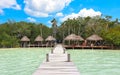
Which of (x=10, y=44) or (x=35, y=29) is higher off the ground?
(x=35, y=29)

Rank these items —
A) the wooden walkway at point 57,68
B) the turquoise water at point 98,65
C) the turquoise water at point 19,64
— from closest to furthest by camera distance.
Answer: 1. the wooden walkway at point 57,68
2. the turquoise water at point 98,65
3. the turquoise water at point 19,64

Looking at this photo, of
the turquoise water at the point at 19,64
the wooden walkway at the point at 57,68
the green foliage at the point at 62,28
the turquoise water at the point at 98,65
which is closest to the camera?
the wooden walkway at the point at 57,68

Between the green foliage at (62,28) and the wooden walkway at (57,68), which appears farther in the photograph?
the green foliage at (62,28)

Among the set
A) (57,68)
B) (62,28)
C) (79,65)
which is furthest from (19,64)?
(62,28)

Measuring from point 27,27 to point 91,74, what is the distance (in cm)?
4160

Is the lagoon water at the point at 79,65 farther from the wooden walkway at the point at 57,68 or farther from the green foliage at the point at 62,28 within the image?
the green foliage at the point at 62,28

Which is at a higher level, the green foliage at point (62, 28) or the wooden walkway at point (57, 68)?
the green foliage at point (62, 28)

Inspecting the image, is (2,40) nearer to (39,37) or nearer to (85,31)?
(39,37)

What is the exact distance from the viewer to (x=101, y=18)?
1954 inches

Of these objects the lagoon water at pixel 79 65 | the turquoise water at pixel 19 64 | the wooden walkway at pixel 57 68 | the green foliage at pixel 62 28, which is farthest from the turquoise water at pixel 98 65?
the green foliage at pixel 62 28

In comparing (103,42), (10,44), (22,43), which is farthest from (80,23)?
(10,44)

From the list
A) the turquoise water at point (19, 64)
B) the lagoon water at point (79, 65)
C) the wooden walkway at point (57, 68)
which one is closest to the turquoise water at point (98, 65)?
the lagoon water at point (79, 65)

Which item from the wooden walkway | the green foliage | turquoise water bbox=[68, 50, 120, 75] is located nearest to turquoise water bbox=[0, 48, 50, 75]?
the wooden walkway

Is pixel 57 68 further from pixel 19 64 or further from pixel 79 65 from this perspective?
pixel 19 64
